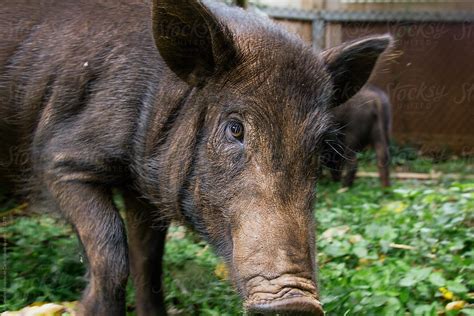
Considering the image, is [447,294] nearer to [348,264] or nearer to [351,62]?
[348,264]

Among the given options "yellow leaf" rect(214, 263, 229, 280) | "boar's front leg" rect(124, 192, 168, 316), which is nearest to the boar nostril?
"yellow leaf" rect(214, 263, 229, 280)

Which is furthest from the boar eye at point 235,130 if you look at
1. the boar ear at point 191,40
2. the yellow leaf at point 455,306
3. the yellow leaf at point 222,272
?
the yellow leaf at point 455,306

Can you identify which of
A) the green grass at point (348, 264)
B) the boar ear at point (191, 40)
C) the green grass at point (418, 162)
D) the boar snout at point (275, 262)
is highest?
the boar ear at point (191, 40)

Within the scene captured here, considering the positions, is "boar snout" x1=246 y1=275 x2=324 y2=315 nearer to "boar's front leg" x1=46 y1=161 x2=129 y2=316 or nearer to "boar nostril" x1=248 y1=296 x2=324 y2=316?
"boar nostril" x1=248 y1=296 x2=324 y2=316

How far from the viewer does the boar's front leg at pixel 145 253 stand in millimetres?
4004

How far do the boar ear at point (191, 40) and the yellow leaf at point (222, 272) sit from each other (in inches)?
33.9

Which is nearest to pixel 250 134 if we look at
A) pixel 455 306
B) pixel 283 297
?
pixel 283 297

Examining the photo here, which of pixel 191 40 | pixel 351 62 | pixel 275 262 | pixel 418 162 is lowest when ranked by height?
pixel 418 162

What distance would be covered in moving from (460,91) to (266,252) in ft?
28.0

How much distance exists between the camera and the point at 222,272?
367cm

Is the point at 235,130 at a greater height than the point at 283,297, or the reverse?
the point at 235,130

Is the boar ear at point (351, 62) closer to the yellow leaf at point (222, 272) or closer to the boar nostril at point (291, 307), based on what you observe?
the yellow leaf at point (222, 272)

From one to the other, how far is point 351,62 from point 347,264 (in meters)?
1.38

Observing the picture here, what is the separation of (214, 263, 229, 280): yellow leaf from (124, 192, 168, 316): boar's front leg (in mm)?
347
